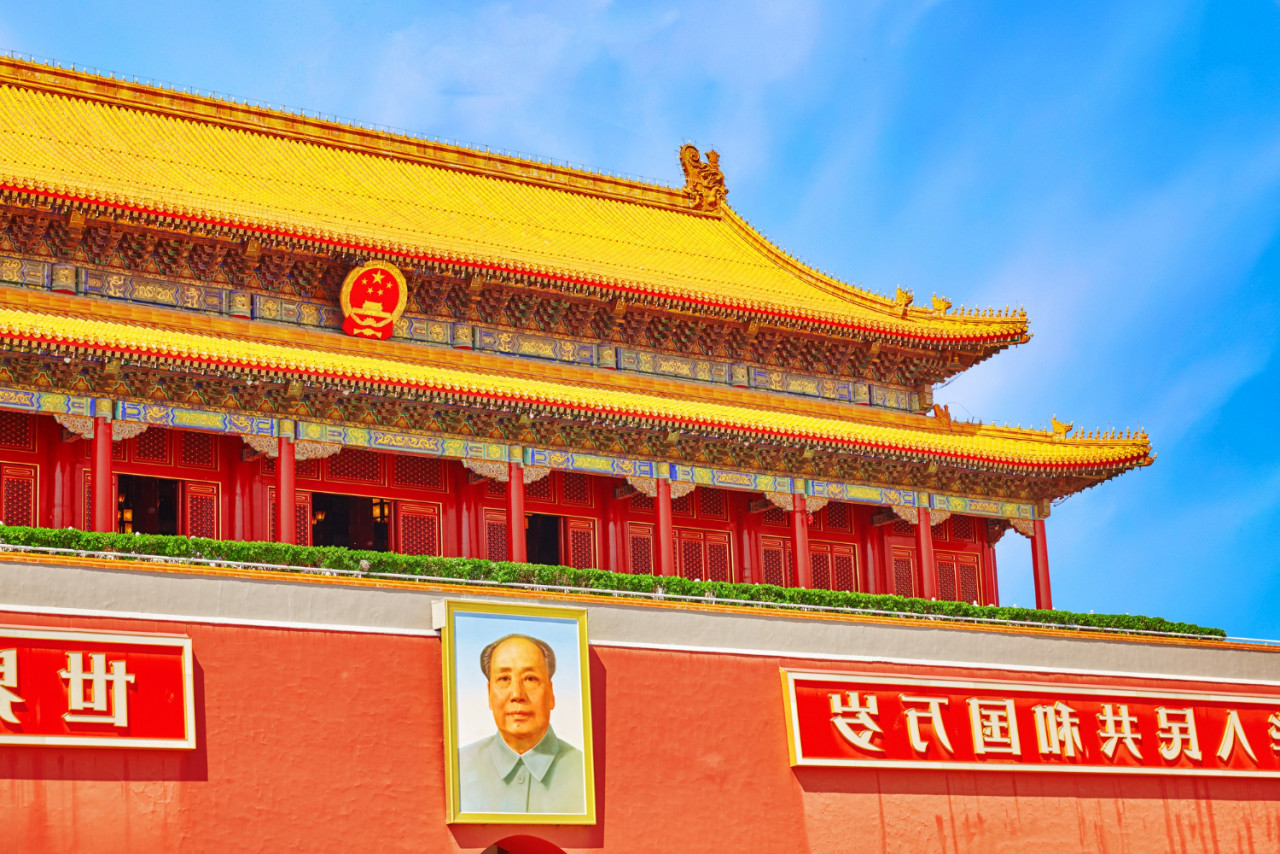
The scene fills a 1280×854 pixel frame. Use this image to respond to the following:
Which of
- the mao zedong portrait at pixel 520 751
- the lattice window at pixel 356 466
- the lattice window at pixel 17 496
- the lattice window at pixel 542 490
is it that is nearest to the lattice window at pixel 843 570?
the lattice window at pixel 542 490

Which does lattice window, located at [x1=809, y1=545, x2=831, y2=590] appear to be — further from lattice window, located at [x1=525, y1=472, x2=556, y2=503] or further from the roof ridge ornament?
the roof ridge ornament

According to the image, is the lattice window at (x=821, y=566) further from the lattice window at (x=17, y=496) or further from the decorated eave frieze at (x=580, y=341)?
the lattice window at (x=17, y=496)

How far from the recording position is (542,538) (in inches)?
973

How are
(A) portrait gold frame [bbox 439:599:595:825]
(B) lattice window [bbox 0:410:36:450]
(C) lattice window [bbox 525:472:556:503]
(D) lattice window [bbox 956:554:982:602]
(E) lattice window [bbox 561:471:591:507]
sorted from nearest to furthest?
1. (A) portrait gold frame [bbox 439:599:595:825]
2. (B) lattice window [bbox 0:410:36:450]
3. (C) lattice window [bbox 525:472:556:503]
4. (E) lattice window [bbox 561:471:591:507]
5. (D) lattice window [bbox 956:554:982:602]

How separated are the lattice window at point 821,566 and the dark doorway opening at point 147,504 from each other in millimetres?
9213

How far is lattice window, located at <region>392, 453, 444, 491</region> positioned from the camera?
23.6 metres

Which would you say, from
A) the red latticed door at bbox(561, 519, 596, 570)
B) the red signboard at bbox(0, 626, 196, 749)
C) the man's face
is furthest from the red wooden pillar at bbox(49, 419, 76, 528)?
the red latticed door at bbox(561, 519, 596, 570)

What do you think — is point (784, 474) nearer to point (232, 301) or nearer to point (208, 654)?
point (232, 301)

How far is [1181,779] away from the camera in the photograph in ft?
76.5

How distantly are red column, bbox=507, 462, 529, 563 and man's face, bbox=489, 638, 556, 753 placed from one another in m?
3.04

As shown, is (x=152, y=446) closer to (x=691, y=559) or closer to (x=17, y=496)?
(x=17, y=496)

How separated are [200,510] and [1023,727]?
35.1ft

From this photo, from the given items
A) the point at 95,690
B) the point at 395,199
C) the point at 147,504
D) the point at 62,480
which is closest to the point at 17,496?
the point at 62,480

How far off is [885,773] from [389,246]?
9.38 meters
